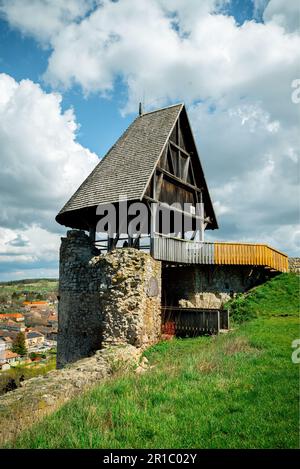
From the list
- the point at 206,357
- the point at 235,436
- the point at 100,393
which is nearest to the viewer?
the point at 235,436

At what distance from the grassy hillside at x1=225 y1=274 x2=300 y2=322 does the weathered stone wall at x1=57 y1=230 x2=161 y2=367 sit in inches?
162

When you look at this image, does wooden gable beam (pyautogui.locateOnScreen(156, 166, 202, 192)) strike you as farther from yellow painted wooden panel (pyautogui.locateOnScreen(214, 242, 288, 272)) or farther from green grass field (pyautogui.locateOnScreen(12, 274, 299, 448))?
green grass field (pyautogui.locateOnScreen(12, 274, 299, 448))

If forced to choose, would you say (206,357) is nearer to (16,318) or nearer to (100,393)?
(100,393)

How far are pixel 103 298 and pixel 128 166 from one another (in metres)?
6.76

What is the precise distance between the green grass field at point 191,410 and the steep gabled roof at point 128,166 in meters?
8.17

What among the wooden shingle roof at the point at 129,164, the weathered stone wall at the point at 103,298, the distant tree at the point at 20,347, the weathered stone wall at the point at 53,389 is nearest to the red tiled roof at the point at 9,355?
the distant tree at the point at 20,347

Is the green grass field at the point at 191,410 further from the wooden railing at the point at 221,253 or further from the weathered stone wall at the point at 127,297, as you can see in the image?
the wooden railing at the point at 221,253

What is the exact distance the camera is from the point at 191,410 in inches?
224

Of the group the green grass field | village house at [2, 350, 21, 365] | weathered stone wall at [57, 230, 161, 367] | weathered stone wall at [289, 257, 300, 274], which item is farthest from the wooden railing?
village house at [2, 350, 21, 365]

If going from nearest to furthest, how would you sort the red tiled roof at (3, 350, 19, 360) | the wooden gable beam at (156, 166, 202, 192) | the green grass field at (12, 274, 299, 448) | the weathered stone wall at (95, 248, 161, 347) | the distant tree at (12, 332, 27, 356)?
the green grass field at (12, 274, 299, 448) → the weathered stone wall at (95, 248, 161, 347) → the wooden gable beam at (156, 166, 202, 192) → the red tiled roof at (3, 350, 19, 360) → the distant tree at (12, 332, 27, 356)

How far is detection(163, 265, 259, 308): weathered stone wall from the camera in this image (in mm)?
16922
